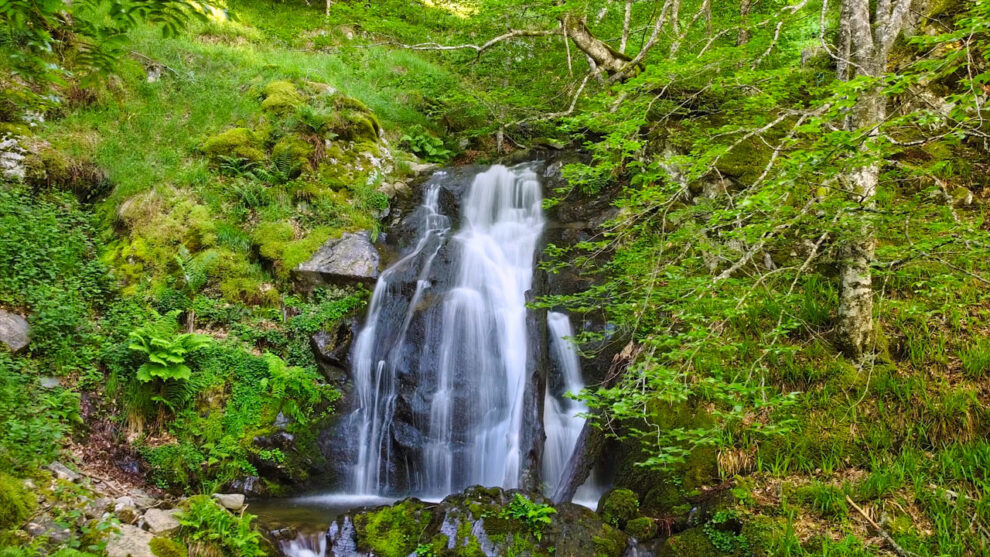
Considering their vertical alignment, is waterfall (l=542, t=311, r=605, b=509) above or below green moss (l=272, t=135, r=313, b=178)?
below

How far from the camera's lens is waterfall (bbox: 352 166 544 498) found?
6.31 m

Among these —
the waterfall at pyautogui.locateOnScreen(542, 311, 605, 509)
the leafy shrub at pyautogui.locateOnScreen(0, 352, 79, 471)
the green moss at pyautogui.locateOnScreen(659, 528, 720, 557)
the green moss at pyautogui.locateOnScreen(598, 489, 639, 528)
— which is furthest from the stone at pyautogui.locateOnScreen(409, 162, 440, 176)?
the green moss at pyautogui.locateOnScreen(659, 528, 720, 557)

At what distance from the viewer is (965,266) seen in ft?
15.1

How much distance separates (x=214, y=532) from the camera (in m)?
4.06

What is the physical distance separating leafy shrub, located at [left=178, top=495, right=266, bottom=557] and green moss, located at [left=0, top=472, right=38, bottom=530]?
100cm

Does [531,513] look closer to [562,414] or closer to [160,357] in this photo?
[562,414]

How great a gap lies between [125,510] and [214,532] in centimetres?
77

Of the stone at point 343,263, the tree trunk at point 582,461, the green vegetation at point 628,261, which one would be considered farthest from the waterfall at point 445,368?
the green vegetation at point 628,261

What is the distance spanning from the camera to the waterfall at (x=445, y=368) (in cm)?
631

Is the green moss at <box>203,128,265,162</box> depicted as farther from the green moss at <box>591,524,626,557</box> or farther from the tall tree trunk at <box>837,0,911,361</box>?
the tall tree trunk at <box>837,0,911,361</box>

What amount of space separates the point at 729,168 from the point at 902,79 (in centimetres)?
457

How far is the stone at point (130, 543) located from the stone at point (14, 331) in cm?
296

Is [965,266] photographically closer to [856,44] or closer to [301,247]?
[856,44]

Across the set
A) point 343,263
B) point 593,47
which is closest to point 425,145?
point 343,263
